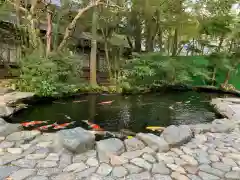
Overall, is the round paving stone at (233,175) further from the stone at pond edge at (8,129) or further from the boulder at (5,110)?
the boulder at (5,110)

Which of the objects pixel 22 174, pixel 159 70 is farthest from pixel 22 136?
pixel 159 70

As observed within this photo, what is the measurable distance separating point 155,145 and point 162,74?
25.6ft

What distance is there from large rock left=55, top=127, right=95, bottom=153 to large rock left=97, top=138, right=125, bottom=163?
0.46ft

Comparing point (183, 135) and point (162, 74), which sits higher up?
point (162, 74)

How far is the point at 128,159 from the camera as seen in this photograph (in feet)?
8.33

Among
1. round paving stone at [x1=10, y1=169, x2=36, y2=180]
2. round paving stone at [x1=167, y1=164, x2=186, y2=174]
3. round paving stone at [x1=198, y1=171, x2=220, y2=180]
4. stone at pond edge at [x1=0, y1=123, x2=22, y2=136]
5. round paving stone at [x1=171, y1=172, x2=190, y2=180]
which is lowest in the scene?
round paving stone at [x1=198, y1=171, x2=220, y2=180]

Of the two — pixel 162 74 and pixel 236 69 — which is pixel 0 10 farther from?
pixel 236 69

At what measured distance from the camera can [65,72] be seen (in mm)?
7023

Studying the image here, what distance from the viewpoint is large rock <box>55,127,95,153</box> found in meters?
2.62

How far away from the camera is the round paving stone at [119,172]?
2.20 m

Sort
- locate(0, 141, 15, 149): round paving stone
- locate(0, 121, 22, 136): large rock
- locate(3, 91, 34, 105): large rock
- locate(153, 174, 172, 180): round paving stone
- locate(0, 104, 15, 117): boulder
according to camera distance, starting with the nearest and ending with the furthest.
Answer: locate(153, 174, 172, 180): round paving stone → locate(0, 141, 15, 149): round paving stone → locate(0, 121, 22, 136): large rock → locate(0, 104, 15, 117): boulder → locate(3, 91, 34, 105): large rock

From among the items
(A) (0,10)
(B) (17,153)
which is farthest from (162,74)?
(B) (17,153)

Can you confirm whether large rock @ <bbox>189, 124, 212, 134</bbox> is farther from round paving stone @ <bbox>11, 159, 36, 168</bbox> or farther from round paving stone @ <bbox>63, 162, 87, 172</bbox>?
round paving stone @ <bbox>11, 159, 36, 168</bbox>

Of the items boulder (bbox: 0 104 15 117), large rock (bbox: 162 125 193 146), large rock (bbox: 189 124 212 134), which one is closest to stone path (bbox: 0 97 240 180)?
large rock (bbox: 162 125 193 146)
